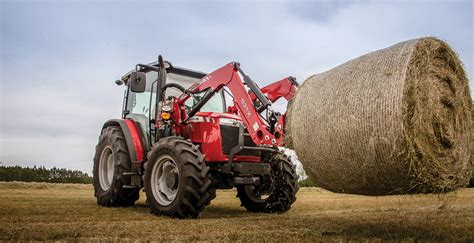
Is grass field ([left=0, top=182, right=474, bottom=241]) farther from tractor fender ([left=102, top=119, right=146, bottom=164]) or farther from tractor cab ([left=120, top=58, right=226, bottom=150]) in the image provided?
tractor cab ([left=120, top=58, right=226, bottom=150])

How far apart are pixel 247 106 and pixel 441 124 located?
2553mm

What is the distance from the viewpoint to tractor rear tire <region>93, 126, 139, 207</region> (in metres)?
7.79

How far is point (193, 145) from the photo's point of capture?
6453 millimetres

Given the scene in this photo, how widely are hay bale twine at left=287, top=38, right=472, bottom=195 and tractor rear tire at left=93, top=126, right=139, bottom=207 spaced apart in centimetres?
357

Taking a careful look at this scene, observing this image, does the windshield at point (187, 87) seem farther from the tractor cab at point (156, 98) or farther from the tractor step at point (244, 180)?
the tractor step at point (244, 180)

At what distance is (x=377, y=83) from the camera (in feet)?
14.7

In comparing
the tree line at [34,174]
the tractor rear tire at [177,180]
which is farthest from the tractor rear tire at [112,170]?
the tree line at [34,174]

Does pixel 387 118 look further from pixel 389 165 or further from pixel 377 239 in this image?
pixel 377 239

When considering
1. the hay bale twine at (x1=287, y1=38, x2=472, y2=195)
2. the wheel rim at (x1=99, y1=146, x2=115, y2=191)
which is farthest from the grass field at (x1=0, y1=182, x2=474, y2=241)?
the wheel rim at (x1=99, y1=146, x2=115, y2=191)

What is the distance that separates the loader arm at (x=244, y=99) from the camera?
6184 millimetres

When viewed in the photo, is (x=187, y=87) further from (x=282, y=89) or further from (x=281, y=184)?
(x=281, y=184)

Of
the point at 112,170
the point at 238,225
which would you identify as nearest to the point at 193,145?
the point at 238,225

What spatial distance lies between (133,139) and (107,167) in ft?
3.92

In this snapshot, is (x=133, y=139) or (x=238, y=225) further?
(x=133, y=139)
